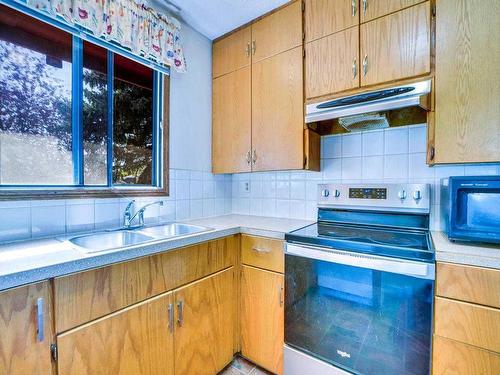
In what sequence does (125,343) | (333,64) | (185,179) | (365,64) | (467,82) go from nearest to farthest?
(125,343)
(467,82)
(365,64)
(333,64)
(185,179)

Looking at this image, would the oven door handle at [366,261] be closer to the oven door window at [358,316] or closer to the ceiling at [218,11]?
the oven door window at [358,316]

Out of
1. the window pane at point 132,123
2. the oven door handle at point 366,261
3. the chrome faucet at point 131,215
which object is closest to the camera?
the oven door handle at point 366,261

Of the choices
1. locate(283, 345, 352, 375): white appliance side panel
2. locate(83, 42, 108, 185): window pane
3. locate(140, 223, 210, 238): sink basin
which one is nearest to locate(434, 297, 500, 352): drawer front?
locate(283, 345, 352, 375): white appliance side panel

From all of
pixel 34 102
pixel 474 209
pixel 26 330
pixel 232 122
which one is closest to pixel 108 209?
pixel 34 102

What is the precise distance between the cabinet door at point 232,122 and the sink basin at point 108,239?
893mm

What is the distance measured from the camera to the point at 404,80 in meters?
1.33

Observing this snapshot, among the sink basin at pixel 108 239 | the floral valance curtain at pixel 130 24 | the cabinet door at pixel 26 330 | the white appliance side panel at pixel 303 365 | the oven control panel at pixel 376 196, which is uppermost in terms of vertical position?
the floral valance curtain at pixel 130 24

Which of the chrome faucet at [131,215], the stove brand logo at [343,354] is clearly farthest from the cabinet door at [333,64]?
the stove brand logo at [343,354]

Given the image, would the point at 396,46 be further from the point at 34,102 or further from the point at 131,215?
the point at 34,102

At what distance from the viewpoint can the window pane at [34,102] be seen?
1234 mm

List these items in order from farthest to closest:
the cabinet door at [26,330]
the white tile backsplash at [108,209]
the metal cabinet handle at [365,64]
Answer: the metal cabinet handle at [365,64], the white tile backsplash at [108,209], the cabinet door at [26,330]

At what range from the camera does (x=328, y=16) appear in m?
1.55

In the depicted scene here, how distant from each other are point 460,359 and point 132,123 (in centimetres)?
218

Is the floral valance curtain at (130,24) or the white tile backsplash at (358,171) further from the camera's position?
the white tile backsplash at (358,171)
